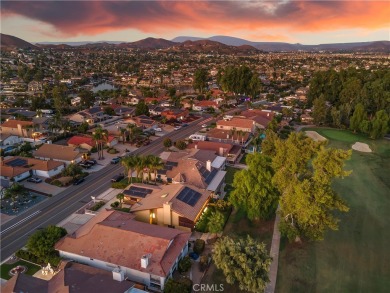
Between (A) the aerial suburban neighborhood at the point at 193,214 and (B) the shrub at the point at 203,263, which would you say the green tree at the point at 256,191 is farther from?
(B) the shrub at the point at 203,263

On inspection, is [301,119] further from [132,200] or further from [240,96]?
[132,200]

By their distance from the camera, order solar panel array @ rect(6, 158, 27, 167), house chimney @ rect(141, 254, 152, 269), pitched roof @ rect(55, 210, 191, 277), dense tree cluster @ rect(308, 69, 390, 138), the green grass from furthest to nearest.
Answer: dense tree cluster @ rect(308, 69, 390, 138) → solar panel array @ rect(6, 158, 27, 167) → the green grass → pitched roof @ rect(55, 210, 191, 277) → house chimney @ rect(141, 254, 152, 269)

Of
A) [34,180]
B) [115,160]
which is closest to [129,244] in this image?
[34,180]

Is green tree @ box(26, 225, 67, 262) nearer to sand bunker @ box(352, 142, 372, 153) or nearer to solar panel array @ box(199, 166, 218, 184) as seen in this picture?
solar panel array @ box(199, 166, 218, 184)

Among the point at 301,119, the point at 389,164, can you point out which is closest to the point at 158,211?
the point at 389,164

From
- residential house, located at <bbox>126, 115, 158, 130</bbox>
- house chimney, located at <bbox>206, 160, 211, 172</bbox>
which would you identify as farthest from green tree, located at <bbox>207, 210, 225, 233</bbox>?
residential house, located at <bbox>126, 115, 158, 130</bbox>

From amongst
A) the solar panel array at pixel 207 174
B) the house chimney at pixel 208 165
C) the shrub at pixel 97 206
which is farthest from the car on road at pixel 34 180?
the house chimney at pixel 208 165

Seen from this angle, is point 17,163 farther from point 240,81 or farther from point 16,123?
point 240,81
